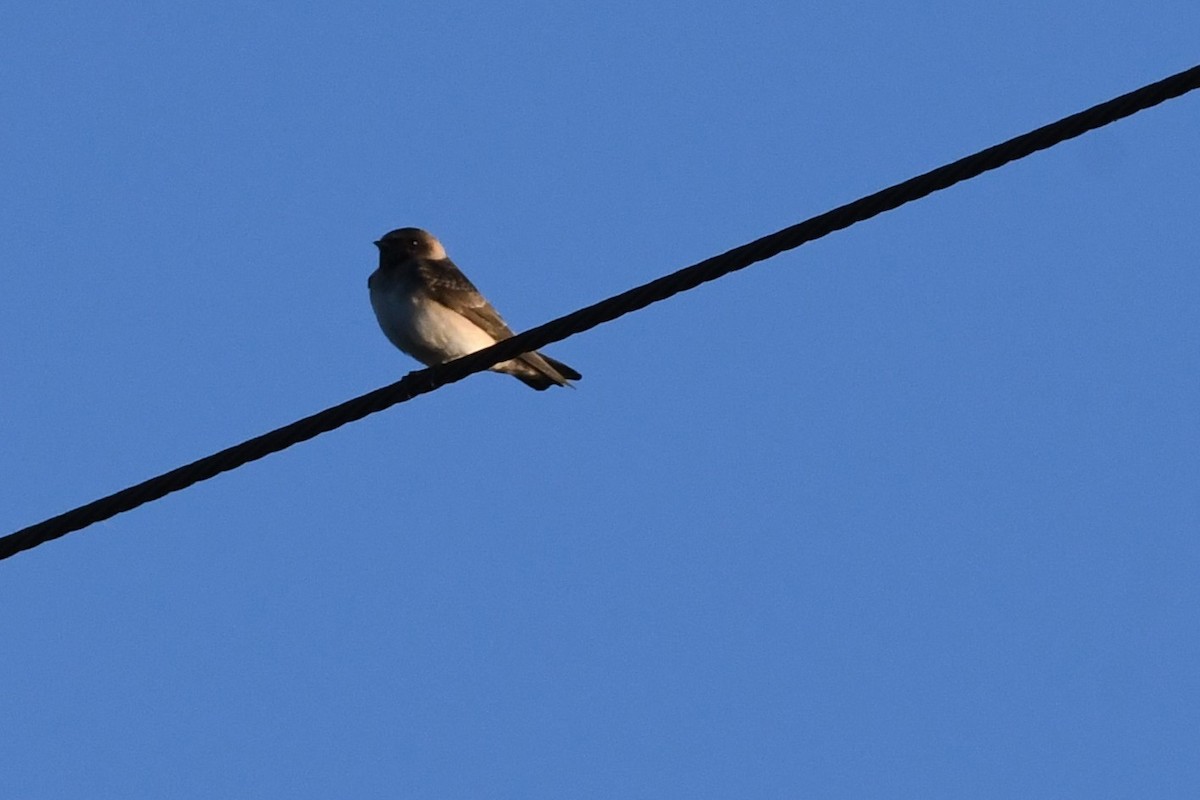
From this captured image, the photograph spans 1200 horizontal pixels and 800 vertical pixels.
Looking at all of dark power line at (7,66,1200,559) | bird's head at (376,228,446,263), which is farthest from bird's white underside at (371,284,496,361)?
dark power line at (7,66,1200,559)

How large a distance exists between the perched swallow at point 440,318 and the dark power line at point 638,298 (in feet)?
10.1

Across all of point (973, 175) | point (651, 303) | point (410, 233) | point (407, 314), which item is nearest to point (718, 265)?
point (651, 303)

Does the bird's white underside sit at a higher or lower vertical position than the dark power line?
higher

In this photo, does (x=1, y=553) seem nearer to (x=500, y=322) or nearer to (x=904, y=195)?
(x=904, y=195)

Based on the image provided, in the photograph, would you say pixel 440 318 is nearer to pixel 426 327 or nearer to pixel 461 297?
pixel 426 327

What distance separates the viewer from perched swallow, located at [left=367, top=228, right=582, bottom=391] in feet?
39.2

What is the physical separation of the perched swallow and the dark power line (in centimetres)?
308

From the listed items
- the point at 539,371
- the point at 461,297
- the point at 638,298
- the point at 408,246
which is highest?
the point at 408,246

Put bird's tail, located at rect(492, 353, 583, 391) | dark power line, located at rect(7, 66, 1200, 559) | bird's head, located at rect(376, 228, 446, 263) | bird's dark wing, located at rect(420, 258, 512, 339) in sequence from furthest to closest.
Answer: bird's head, located at rect(376, 228, 446, 263) → bird's dark wing, located at rect(420, 258, 512, 339) → bird's tail, located at rect(492, 353, 583, 391) → dark power line, located at rect(7, 66, 1200, 559)

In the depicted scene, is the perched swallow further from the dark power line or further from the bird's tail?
the dark power line

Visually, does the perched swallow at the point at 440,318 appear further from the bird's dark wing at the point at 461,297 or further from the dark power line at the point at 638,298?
the dark power line at the point at 638,298

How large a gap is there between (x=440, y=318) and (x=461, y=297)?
30 cm

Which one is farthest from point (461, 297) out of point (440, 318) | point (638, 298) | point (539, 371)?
point (638, 298)

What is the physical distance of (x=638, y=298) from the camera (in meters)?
7.50
